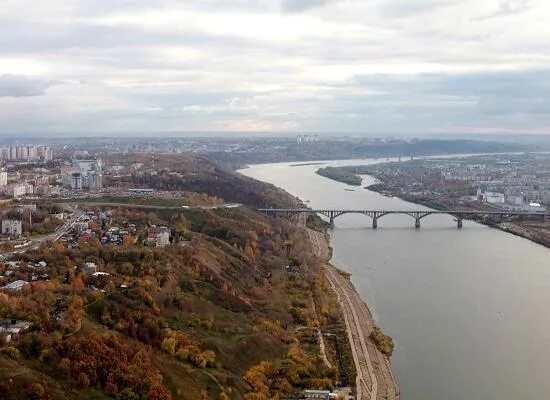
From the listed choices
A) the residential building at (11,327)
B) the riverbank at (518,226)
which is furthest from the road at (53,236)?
the riverbank at (518,226)

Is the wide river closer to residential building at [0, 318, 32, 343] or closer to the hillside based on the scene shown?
the hillside

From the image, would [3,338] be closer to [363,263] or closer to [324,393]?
[324,393]

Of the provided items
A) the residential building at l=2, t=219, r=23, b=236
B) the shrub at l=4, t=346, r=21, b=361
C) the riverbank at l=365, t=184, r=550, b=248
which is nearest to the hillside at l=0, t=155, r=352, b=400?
the shrub at l=4, t=346, r=21, b=361

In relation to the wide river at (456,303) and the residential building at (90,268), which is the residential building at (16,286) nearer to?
the residential building at (90,268)

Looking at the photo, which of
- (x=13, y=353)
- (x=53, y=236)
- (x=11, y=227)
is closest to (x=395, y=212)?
(x=53, y=236)

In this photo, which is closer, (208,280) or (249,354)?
(249,354)

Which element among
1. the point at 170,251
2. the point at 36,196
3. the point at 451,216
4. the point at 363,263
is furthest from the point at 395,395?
the point at 451,216

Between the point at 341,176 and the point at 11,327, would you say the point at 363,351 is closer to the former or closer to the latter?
the point at 11,327
